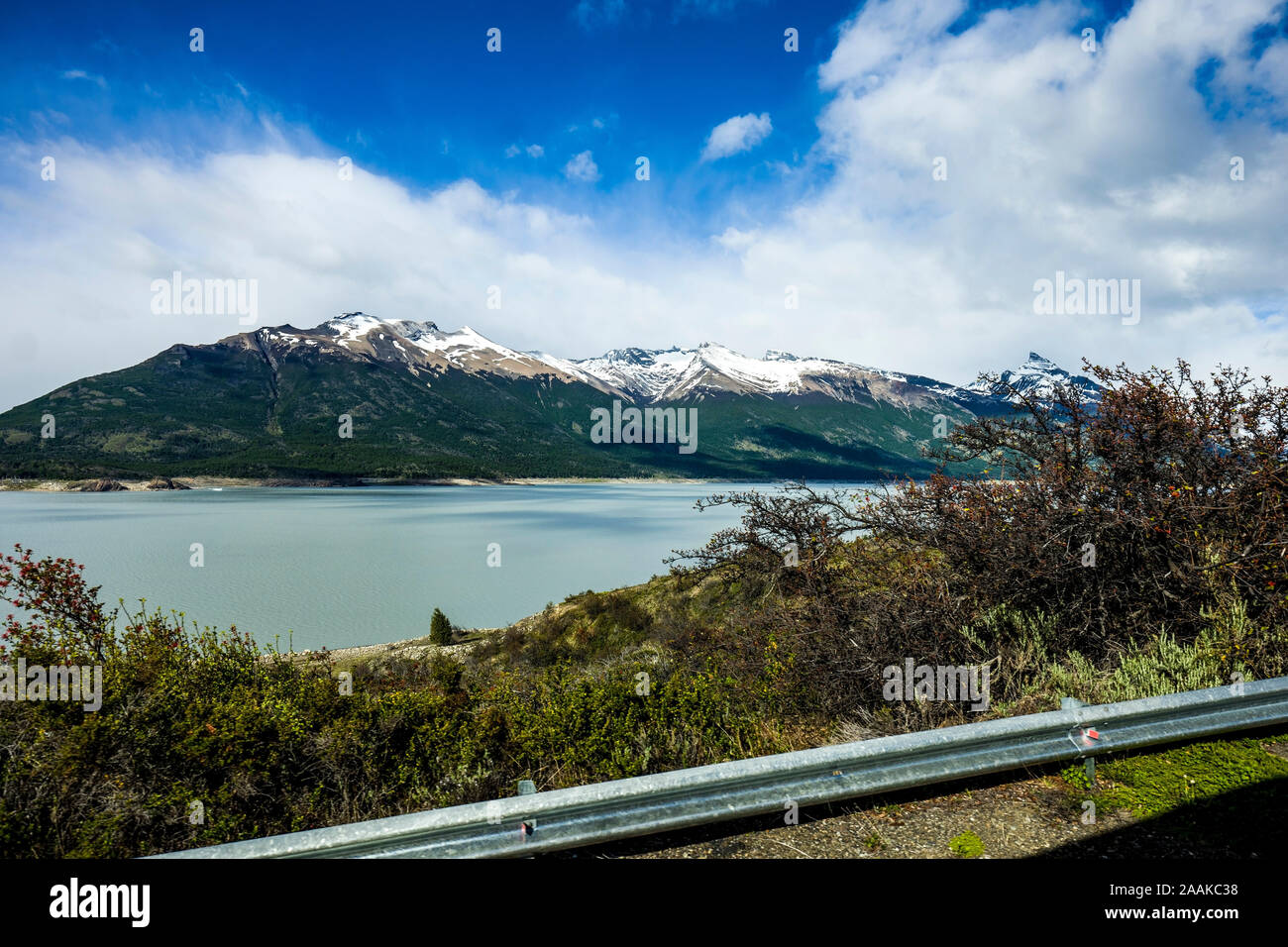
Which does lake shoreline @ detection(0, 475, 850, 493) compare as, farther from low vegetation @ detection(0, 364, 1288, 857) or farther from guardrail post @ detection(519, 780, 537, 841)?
guardrail post @ detection(519, 780, 537, 841)

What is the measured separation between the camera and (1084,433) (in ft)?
23.8

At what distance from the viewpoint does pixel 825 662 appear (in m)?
6.52

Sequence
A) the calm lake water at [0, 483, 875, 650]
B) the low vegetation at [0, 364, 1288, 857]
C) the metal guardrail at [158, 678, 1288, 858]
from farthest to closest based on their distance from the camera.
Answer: the calm lake water at [0, 483, 875, 650]
the low vegetation at [0, 364, 1288, 857]
the metal guardrail at [158, 678, 1288, 858]

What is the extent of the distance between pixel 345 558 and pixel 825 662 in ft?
149

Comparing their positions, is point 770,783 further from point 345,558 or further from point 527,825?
point 345,558

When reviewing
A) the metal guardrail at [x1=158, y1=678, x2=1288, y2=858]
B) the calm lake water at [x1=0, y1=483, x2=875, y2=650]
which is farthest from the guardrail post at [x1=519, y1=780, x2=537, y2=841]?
the calm lake water at [x1=0, y1=483, x2=875, y2=650]

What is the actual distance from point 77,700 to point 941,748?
5.72 meters

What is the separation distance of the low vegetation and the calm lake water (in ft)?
68.0

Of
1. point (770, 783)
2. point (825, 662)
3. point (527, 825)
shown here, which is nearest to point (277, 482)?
point (825, 662)

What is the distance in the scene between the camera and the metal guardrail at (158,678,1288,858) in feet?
8.87

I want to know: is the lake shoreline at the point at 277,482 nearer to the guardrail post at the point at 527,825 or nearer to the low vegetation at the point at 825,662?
the low vegetation at the point at 825,662
